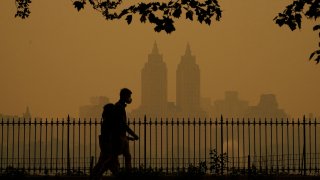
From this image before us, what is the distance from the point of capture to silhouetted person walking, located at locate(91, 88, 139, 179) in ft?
52.6

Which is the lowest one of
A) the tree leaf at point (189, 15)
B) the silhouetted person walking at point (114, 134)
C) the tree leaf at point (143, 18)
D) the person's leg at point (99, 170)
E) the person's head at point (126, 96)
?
the person's leg at point (99, 170)

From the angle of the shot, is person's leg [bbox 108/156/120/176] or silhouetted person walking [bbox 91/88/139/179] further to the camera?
person's leg [bbox 108/156/120/176]

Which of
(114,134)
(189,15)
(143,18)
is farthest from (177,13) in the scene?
(114,134)

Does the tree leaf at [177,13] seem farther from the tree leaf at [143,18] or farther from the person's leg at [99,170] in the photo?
the person's leg at [99,170]

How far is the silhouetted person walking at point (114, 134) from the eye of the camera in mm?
16031

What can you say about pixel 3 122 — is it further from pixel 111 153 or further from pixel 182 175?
pixel 111 153

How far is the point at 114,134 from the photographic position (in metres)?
16.1

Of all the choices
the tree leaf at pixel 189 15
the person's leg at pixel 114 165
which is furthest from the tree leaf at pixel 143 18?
the person's leg at pixel 114 165

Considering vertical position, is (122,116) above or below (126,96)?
below

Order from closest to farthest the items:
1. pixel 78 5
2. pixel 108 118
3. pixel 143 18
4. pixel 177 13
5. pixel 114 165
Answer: pixel 143 18 < pixel 177 13 < pixel 108 118 < pixel 114 165 < pixel 78 5

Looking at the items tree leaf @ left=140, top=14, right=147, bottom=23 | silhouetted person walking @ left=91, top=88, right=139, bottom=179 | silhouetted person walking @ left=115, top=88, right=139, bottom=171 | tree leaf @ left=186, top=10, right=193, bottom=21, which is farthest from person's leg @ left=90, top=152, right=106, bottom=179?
tree leaf @ left=186, top=10, right=193, bottom=21

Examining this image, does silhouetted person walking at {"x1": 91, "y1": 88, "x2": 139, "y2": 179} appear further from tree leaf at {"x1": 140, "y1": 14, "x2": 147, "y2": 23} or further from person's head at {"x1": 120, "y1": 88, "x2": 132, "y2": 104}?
tree leaf at {"x1": 140, "y1": 14, "x2": 147, "y2": 23}

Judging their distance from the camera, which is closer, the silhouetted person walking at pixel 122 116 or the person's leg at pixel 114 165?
the silhouetted person walking at pixel 122 116

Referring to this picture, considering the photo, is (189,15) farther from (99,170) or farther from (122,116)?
(99,170)
